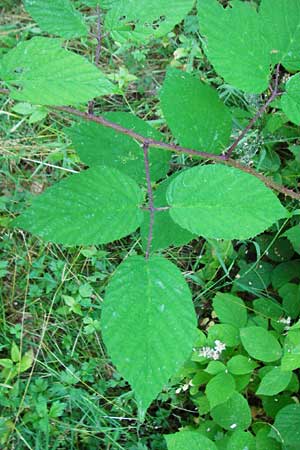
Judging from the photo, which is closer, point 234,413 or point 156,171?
point 156,171

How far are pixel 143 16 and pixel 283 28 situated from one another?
0.32 metres

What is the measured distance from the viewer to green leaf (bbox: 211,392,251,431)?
1612 millimetres

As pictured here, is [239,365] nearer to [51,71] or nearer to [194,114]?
[194,114]

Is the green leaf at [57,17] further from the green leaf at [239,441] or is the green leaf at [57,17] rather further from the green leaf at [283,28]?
the green leaf at [239,441]

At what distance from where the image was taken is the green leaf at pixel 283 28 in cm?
114

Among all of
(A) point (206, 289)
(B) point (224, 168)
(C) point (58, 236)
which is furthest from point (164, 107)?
(A) point (206, 289)

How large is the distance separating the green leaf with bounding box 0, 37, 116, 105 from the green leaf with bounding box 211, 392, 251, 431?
1138mm

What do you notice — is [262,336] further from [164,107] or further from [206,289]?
[164,107]

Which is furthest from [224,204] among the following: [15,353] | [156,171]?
[15,353]

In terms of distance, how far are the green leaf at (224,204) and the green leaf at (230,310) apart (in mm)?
866

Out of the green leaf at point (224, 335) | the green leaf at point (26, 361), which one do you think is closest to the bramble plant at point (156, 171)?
the green leaf at point (224, 335)

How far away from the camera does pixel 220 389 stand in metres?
1.62

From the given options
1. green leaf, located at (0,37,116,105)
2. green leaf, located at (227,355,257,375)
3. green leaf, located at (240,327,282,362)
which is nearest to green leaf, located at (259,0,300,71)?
green leaf, located at (0,37,116,105)

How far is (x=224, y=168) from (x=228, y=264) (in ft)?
3.55
